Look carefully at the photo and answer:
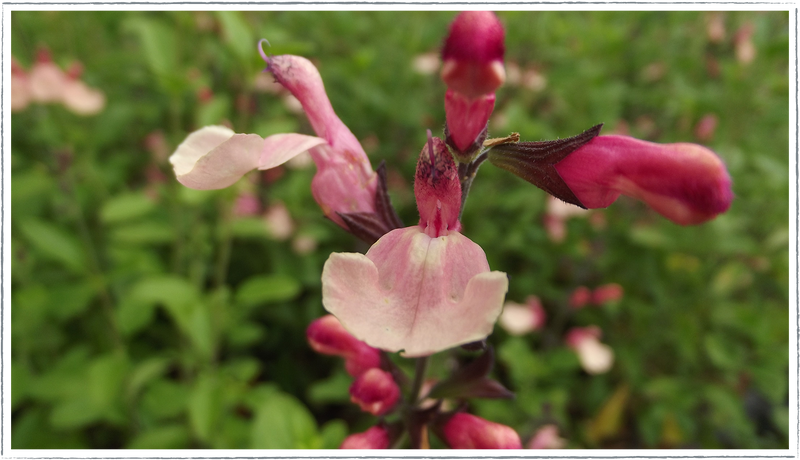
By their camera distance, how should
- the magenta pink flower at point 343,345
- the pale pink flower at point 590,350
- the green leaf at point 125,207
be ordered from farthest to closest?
1. the pale pink flower at point 590,350
2. the green leaf at point 125,207
3. the magenta pink flower at point 343,345

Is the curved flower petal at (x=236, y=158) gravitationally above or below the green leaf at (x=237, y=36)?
below

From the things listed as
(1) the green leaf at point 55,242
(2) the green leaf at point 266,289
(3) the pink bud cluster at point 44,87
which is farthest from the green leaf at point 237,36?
Result: (3) the pink bud cluster at point 44,87

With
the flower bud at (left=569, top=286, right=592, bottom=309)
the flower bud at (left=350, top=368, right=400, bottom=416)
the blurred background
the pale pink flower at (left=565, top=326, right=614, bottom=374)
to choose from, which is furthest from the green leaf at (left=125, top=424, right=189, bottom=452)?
the flower bud at (left=569, top=286, right=592, bottom=309)

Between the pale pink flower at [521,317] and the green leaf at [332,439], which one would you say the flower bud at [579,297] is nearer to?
the pale pink flower at [521,317]

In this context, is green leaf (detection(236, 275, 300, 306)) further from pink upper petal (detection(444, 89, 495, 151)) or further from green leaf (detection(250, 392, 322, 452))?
pink upper petal (detection(444, 89, 495, 151))

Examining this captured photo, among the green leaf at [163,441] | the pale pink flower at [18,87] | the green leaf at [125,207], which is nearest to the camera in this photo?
the green leaf at [163,441]

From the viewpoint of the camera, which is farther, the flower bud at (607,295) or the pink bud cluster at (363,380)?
the flower bud at (607,295)

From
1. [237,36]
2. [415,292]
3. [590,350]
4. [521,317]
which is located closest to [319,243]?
[521,317]
